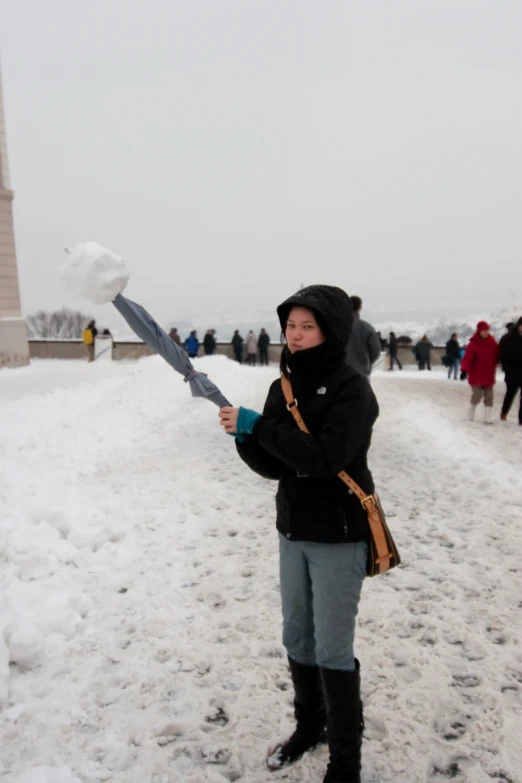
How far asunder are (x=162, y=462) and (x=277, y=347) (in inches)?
932

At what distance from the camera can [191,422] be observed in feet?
34.3

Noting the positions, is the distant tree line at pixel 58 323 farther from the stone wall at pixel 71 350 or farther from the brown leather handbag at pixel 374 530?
the brown leather handbag at pixel 374 530

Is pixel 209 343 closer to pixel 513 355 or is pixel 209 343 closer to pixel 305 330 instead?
pixel 513 355

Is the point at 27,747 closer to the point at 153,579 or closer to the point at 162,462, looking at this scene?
the point at 153,579

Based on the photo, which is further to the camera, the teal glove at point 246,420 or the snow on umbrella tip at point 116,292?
the snow on umbrella tip at point 116,292

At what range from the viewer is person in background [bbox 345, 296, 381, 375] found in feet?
22.5

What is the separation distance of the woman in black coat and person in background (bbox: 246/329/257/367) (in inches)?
1013

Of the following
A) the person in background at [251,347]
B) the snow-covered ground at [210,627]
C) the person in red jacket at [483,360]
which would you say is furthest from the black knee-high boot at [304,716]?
the person in background at [251,347]

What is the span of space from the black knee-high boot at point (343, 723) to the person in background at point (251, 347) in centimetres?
2590

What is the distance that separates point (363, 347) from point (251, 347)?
843 inches

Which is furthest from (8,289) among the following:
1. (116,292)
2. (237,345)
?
(116,292)

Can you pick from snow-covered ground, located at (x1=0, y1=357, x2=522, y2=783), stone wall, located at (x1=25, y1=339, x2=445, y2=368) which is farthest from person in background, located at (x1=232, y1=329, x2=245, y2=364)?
snow-covered ground, located at (x1=0, y1=357, x2=522, y2=783)

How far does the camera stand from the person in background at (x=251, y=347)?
92.4 ft

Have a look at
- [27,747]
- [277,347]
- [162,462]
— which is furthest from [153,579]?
[277,347]
